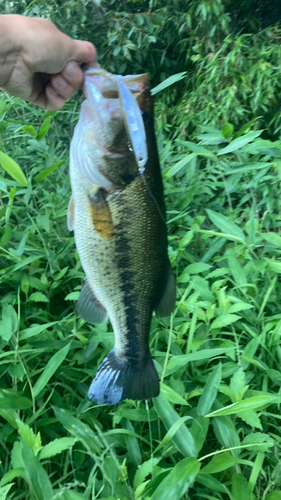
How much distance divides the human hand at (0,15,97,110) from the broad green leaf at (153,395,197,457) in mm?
1019

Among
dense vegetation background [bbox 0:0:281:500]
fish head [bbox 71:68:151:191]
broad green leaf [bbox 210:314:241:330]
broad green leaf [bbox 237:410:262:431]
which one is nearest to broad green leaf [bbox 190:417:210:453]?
dense vegetation background [bbox 0:0:281:500]

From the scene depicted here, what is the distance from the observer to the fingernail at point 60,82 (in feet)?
3.47

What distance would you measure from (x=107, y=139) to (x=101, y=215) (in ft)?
0.61

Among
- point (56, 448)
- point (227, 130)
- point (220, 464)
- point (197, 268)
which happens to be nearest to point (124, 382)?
point (56, 448)

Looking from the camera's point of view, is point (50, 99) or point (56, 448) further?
point (50, 99)

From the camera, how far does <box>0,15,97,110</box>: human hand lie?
998 millimetres

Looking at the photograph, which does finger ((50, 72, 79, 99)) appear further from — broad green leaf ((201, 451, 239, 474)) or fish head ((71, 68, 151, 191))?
broad green leaf ((201, 451, 239, 474))

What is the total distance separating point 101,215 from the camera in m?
0.86

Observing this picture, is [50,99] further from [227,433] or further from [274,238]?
[227,433]

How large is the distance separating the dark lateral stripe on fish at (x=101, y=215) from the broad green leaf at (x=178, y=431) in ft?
2.07

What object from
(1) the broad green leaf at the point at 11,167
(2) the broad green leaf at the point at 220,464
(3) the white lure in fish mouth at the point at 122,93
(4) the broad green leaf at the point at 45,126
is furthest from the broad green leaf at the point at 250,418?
(4) the broad green leaf at the point at 45,126

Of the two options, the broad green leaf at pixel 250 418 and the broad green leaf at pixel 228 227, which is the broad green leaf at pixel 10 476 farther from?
the broad green leaf at pixel 228 227

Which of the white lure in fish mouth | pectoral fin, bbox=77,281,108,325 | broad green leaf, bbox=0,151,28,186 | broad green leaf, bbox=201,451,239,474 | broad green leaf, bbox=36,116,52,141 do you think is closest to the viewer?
the white lure in fish mouth

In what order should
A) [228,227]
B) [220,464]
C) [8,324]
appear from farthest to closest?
[228,227] → [8,324] → [220,464]
